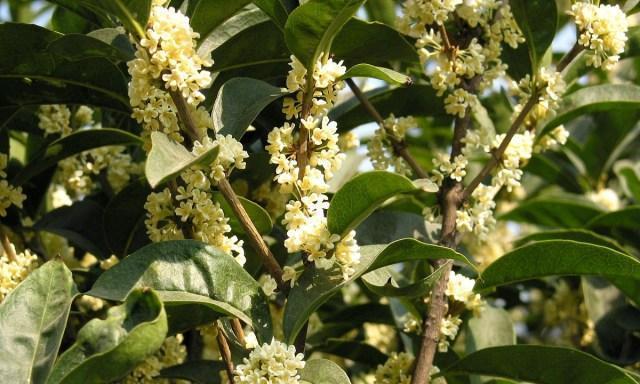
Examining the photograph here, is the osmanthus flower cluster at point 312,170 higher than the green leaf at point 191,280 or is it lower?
higher

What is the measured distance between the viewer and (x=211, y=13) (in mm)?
1788

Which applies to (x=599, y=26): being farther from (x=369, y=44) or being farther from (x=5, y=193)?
(x=5, y=193)

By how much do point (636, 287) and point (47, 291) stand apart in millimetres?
1438

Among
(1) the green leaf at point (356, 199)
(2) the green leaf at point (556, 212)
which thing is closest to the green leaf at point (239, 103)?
(1) the green leaf at point (356, 199)

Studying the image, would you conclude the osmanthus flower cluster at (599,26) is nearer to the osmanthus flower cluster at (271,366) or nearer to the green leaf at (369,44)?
the green leaf at (369,44)

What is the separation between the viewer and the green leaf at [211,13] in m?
1.77

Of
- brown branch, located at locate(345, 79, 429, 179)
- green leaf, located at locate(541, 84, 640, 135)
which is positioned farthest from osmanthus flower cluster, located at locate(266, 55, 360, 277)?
green leaf, located at locate(541, 84, 640, 135)

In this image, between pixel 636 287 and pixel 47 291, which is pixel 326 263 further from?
pixel 636 287

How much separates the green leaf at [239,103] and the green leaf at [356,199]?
22 cm

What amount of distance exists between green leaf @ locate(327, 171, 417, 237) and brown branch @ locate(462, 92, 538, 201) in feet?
1.53

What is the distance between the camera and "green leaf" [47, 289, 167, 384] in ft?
4.49

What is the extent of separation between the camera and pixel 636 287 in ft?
7.79

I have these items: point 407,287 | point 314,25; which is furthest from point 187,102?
point 407,287

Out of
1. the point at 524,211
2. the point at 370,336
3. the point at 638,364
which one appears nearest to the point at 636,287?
the point at 638,364
